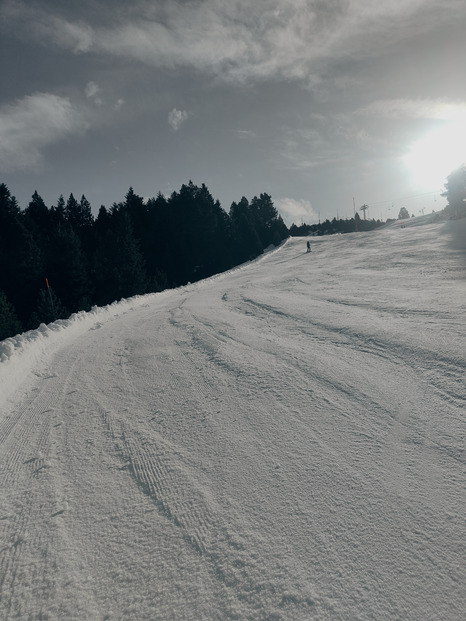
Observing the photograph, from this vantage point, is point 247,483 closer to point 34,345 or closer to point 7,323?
point 34,345

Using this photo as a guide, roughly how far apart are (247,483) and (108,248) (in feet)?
138

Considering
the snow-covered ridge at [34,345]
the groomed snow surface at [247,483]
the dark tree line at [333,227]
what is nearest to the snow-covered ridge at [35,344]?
the snow-covered ridge at [34,345]

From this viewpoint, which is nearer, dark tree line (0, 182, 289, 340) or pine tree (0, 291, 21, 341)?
pine tree (0, 291, 21, 341)

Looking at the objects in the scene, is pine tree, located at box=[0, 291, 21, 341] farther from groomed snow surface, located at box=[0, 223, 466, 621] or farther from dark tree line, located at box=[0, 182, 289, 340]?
groomed snow surface, located at box=[0, 223, 466, 621]

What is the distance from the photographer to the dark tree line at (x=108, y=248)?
116 feet

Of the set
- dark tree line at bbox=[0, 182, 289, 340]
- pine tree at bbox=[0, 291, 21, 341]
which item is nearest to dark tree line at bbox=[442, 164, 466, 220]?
dark tree line at bbox=[0, 182, 289, 340]

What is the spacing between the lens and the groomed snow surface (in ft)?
6.18

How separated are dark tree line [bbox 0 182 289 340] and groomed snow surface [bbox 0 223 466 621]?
2613 centimetres

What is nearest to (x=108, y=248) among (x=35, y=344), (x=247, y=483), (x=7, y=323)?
(x=7, y=323)

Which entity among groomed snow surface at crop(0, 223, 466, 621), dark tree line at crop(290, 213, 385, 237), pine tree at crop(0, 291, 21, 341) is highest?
dark tree line at crop(290, 213, 385, 237)

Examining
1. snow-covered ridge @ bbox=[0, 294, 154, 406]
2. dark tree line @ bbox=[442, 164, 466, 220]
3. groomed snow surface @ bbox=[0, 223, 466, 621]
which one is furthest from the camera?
dark tree line @ bbox=[442, 164, 466, 220]

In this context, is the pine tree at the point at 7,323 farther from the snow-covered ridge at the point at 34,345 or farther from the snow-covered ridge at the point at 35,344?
the snow-covered ridge at the point at 34,345

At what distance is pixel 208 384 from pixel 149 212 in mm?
59740

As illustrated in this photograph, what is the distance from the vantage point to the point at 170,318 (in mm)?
9344
